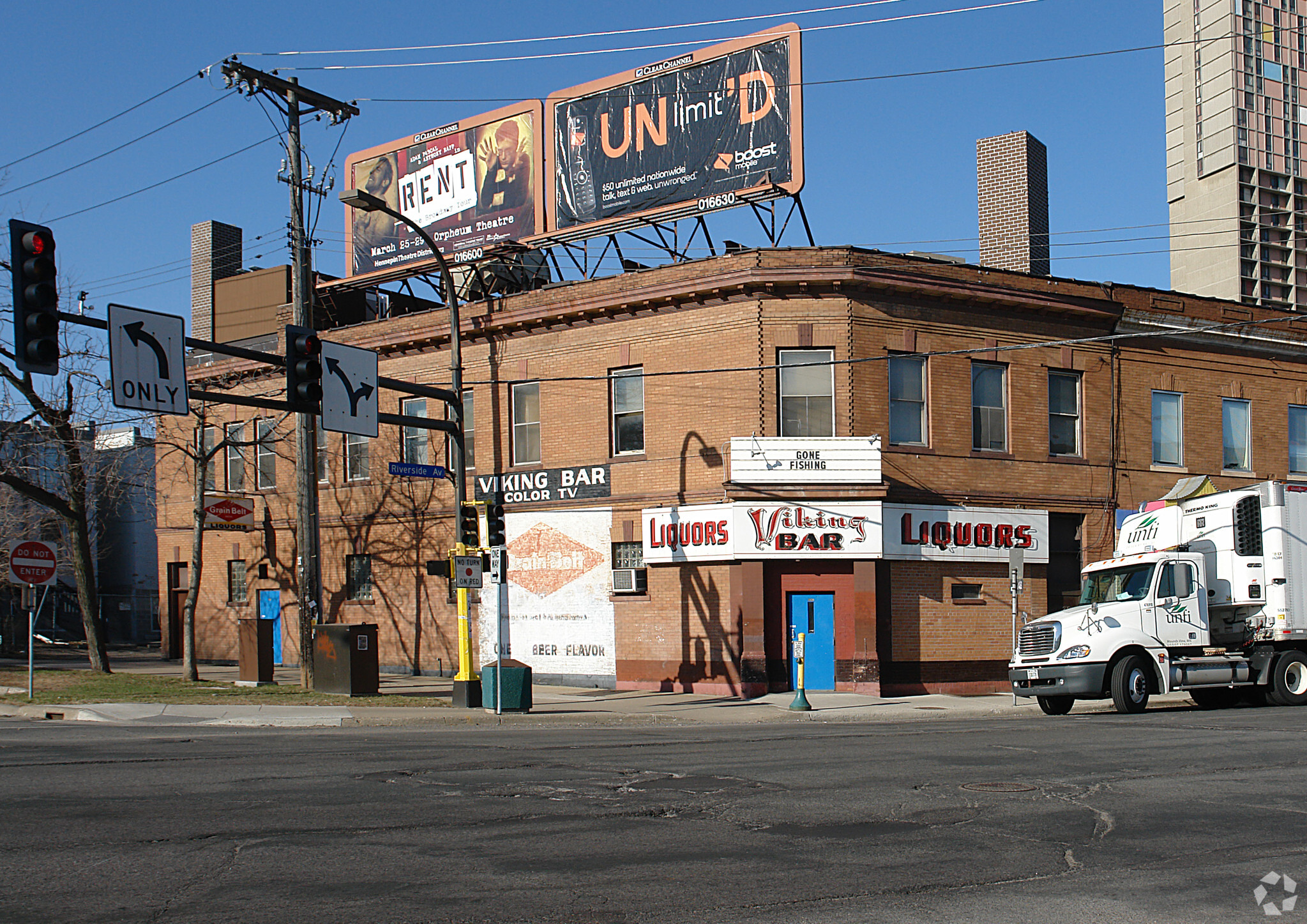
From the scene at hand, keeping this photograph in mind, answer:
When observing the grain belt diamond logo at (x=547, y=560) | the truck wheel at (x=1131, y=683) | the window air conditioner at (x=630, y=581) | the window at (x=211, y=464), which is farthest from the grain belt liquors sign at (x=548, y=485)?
the truck wheel at (x=1131, y=683)

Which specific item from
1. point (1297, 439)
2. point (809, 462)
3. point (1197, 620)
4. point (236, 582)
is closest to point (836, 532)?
point (809, 462)

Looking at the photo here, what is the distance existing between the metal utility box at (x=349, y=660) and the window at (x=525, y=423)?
20.8 feet

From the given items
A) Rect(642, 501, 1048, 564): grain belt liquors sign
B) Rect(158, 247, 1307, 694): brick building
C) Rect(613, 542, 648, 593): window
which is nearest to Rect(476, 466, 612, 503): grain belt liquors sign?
Rect(158, 247, 1307, 694): brick building

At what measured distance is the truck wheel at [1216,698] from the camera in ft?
73.4

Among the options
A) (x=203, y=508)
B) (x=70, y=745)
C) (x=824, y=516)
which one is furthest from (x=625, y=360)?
(x=70, y=745)

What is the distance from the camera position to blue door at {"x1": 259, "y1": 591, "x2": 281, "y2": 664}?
34.3 meters

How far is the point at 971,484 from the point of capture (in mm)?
26484

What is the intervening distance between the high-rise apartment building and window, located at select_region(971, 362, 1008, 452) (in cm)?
8249

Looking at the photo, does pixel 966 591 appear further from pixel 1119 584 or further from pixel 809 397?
pixel 809 397

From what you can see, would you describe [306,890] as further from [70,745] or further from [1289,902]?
[70,745]

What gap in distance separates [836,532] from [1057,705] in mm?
5595

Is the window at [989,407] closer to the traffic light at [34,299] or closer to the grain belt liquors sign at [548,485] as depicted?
the grain belt liquors sign at [548,485]

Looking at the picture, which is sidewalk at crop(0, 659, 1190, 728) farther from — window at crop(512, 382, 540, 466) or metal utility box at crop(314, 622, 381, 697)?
window at crop(512, 382, 540, 466)

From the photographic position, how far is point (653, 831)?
912 cm
